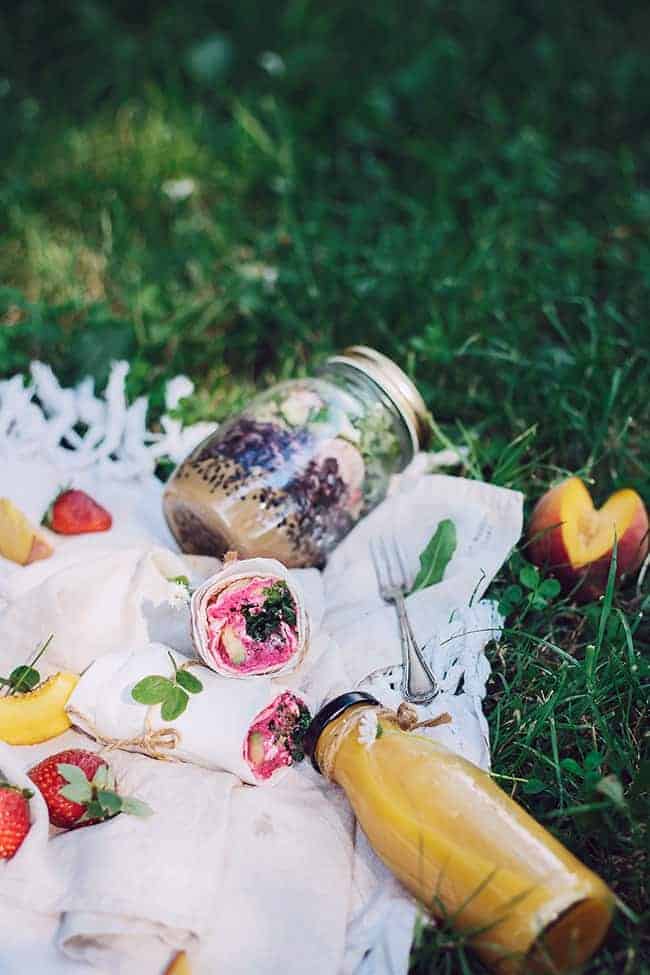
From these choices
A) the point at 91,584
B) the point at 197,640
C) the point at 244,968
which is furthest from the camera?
the point at 91,584

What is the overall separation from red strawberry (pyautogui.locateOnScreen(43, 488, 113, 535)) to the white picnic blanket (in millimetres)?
23

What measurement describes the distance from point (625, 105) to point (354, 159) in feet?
3.19

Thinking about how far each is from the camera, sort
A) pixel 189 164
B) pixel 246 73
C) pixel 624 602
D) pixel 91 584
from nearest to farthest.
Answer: pixel 91 584, pixel 624 602, pixel 189 164, pixel 246 73

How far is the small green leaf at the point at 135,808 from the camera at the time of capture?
141 centimetres

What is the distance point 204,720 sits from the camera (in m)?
1.49

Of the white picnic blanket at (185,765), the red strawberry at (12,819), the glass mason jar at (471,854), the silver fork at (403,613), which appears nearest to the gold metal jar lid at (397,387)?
the white picnic blanket at (185,765)

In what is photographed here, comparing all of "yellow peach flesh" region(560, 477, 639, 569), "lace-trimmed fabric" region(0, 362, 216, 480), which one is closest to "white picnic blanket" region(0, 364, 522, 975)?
"lace-trimmed fabric" region(0, 362, 216, 480)

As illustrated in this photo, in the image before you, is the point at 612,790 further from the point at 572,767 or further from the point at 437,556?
the point at 437,556

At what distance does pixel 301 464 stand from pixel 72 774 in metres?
0.70

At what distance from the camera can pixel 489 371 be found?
2.49m

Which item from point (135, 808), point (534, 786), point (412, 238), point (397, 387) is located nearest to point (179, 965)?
point (135, 808)

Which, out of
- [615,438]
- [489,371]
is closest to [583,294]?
[489,371]

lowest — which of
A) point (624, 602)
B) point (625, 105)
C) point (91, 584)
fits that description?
point (624, 602)

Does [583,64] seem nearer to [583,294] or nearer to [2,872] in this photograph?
[583,294]
